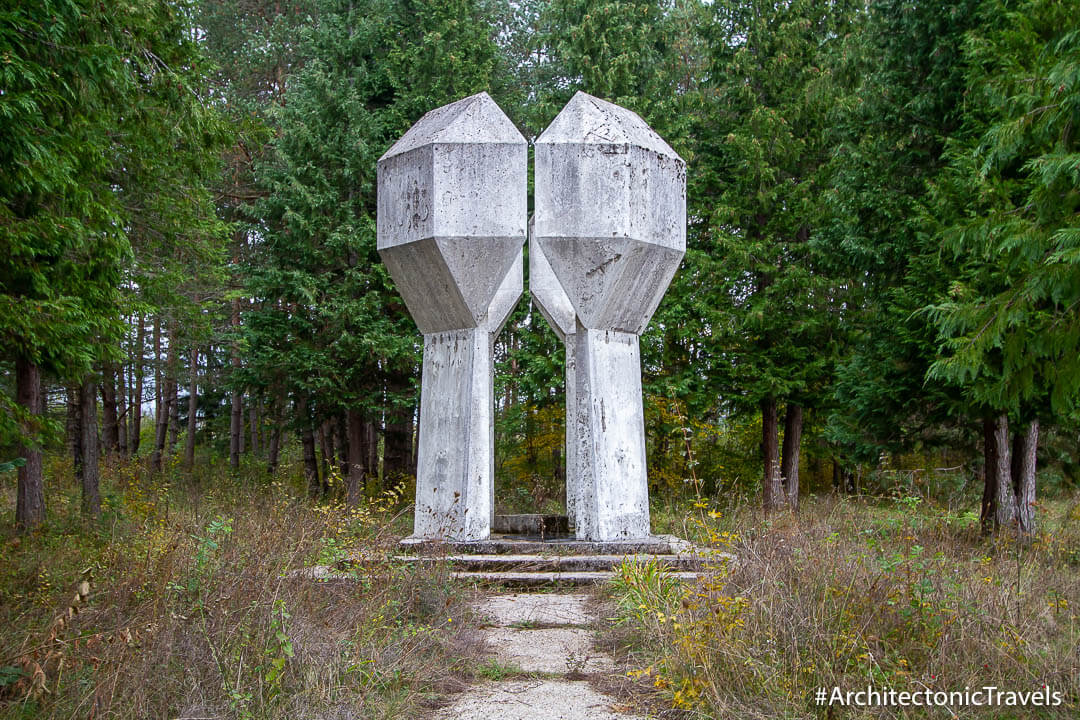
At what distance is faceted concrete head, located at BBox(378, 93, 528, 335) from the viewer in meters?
7.43

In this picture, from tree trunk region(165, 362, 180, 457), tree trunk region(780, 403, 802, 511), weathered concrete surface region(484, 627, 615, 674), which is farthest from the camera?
tree trunk region(165, 362, 180, 457)

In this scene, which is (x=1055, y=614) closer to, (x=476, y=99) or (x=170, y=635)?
(x=170, y=635)

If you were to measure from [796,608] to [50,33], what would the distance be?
5663 mm

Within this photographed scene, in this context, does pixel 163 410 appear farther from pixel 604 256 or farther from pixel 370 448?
pixel 604 256

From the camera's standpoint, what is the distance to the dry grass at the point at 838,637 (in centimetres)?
341

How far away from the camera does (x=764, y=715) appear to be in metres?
3.25

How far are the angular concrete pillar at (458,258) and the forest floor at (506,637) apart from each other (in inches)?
83.0

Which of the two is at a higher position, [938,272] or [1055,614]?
[938,272]

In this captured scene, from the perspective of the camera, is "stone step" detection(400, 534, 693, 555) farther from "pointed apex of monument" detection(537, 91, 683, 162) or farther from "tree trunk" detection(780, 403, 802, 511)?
"tree trunk" detection(780, 403, 802, 511)

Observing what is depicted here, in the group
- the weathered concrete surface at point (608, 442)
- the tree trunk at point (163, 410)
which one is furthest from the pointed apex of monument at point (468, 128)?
the tree trunk at point (163, 410)

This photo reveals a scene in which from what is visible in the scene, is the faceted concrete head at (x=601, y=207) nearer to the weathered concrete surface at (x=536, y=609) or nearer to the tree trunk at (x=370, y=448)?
the weathered concrete surface at (x=536, y=609)

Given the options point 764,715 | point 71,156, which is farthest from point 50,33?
point 764,715

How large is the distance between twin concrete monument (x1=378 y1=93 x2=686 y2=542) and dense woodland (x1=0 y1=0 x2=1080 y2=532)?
1375 millimetres

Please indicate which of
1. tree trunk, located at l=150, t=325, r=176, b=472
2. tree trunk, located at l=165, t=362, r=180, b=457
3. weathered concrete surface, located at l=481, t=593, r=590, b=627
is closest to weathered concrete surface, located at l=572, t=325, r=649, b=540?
weathered concrete surface, located at l=481, t=593, r=590, b=627
